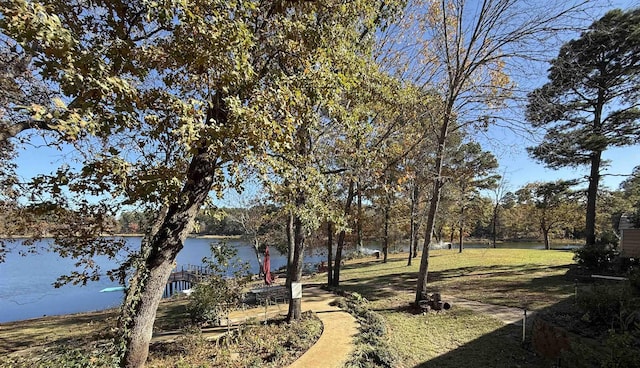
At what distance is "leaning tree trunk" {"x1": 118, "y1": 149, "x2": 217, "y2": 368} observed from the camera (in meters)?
4.93

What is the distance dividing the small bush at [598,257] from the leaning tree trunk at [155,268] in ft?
48.3

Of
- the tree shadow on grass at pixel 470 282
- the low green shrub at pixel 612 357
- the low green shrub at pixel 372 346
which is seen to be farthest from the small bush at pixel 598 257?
the low green shrub at pixel 612 357

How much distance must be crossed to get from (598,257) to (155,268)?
1566 centimetres

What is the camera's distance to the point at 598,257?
12.5 metres

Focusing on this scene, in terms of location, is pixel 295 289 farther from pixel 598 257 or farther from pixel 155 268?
pixel 598 257

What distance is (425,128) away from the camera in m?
11.2

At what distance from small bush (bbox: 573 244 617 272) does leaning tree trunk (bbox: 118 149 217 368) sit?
14.7m

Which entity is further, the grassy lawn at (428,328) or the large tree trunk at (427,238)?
the large tree trunk at (427,238)

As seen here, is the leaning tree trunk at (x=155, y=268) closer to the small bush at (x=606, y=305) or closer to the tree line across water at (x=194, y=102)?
the tree line across water at (x=194, y=102)

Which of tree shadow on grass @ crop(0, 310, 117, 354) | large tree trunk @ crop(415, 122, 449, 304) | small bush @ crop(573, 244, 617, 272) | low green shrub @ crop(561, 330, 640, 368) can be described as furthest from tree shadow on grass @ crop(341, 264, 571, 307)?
tree shadow on grass @ crop(0, 310, 117, 354)

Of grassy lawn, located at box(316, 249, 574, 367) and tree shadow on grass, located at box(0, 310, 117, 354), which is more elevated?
grassy lawn, located at box(316, 249, 574, 367)

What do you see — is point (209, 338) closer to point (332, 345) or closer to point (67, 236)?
point (332, 345)

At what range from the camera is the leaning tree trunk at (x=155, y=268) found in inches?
194

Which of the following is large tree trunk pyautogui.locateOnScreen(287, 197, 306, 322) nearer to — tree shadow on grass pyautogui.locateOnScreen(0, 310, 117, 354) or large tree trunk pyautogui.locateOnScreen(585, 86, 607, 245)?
tree shadow on grass pyautogui.locateOnScreen(0, 310, 117, 354)
